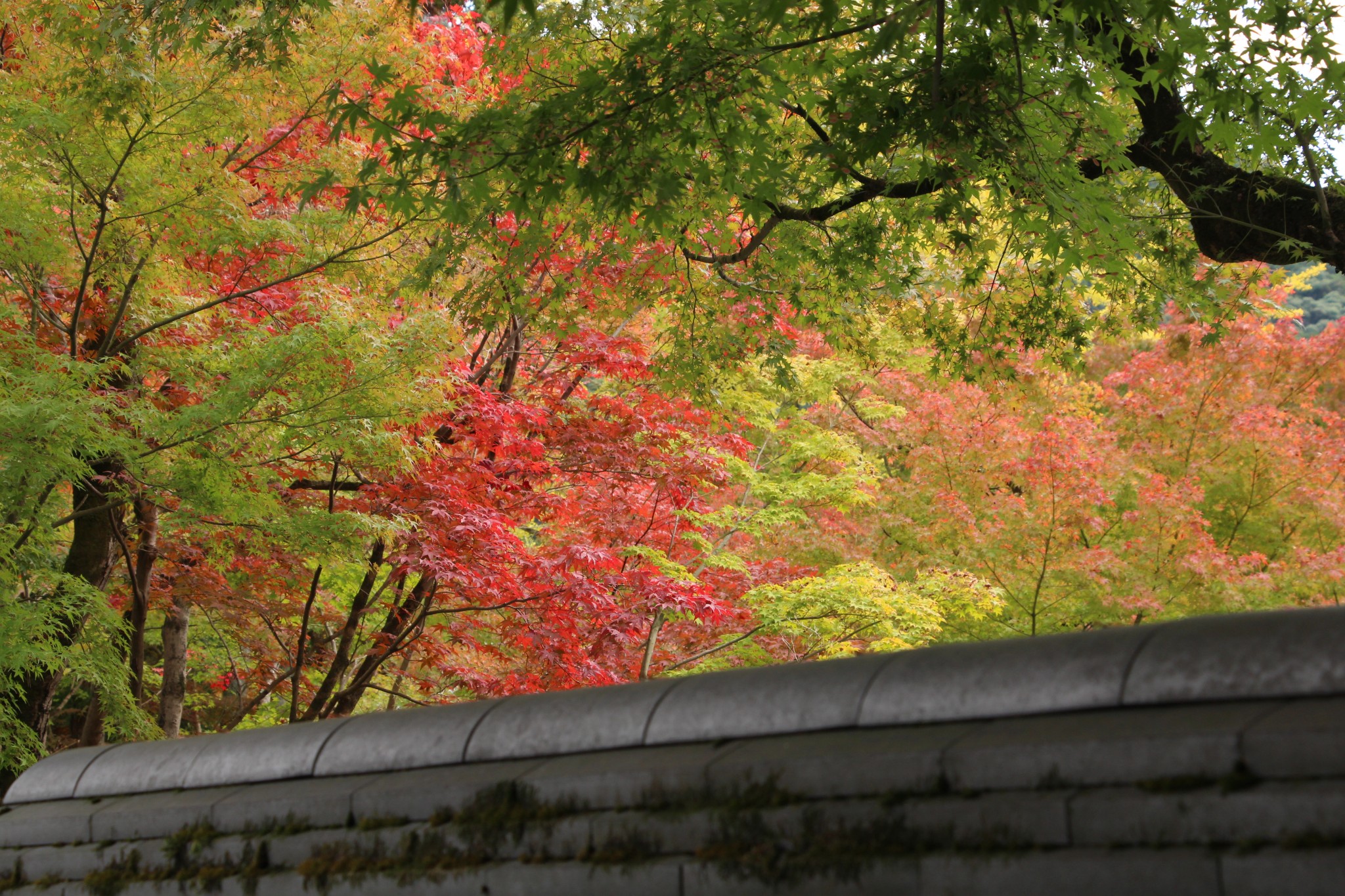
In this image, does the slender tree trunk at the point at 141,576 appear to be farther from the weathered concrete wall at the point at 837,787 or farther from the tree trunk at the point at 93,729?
the weathered concrete wall at the point at 837,787

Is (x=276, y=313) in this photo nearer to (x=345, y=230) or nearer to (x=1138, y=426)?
(x=345, y=230)

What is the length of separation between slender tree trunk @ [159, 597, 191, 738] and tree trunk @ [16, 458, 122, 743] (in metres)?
1.06

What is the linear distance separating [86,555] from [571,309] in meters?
4.60

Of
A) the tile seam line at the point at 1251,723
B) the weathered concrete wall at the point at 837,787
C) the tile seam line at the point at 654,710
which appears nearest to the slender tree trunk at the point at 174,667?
the weathered concrete wall at the point at 837,787

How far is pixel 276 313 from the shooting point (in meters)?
8.87

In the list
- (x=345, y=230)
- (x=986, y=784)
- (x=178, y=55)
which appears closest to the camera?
(x=986, y=784)

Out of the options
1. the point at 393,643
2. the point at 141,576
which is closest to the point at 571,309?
the point at 393,643

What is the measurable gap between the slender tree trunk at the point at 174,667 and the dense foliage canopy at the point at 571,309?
0.16 feet

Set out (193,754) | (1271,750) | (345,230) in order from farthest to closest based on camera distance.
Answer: (345,230), (193,754), (1271,750)

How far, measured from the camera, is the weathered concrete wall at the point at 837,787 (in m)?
1.83

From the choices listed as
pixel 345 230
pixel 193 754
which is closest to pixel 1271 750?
pixel 193 754

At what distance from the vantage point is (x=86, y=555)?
867 centimetres

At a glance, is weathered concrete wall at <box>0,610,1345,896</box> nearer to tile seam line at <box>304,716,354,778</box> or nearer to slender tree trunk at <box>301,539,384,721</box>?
tile seam line at <box>304,716,354,778</box>

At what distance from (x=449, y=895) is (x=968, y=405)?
13824 millimetres
